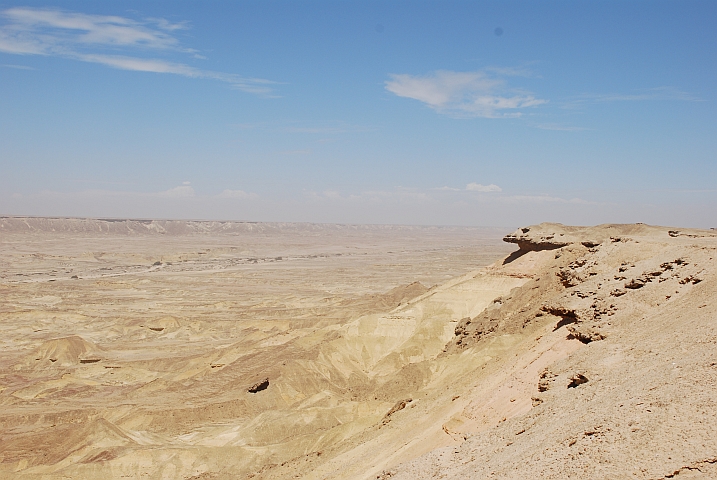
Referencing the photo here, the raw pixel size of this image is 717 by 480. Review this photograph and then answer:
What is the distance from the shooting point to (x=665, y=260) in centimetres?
1537

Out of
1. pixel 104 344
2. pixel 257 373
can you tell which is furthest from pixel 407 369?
pixel 104 344

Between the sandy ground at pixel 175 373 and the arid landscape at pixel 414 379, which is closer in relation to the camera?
the arid landscape at pixel 414 379

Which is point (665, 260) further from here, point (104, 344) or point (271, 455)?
point (104, 344)

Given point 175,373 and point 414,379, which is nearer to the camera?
point 414,379

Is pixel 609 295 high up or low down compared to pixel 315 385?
up

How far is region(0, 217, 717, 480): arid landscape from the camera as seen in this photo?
28.0 ft

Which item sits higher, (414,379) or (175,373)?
(414,379)

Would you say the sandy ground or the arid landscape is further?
the sandy ground

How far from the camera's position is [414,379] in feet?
76.4

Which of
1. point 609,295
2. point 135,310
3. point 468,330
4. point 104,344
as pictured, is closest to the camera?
point 609,295

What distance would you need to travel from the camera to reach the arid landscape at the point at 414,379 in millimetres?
8523

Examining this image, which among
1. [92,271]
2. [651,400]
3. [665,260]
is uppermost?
[665,260]

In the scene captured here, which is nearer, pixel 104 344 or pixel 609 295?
pixel 609 295

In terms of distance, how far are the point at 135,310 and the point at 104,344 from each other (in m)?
14.2
